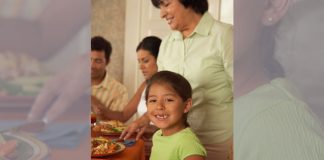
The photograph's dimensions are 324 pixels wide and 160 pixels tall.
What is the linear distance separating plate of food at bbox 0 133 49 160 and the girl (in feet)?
2.40

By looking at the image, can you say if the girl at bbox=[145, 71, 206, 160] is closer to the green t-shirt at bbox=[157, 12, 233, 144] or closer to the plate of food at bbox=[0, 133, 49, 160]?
the green t-shirt at bbox=[157, 12, 233, 144]

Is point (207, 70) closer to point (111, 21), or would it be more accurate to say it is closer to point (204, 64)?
point (204, 64)

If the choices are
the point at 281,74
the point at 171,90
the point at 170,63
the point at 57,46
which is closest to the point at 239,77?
the point at 281,74

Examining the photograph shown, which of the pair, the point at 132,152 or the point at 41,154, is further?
the point at 132,152

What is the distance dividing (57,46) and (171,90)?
809 mm

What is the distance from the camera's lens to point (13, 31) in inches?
25.6

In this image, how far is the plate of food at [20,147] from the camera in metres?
0.65

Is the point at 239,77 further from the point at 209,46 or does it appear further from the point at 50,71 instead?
the point at 209,46

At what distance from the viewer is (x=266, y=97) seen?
28.4 inches

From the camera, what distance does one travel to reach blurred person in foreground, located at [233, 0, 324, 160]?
71 cm

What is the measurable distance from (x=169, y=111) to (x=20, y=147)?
80 cm

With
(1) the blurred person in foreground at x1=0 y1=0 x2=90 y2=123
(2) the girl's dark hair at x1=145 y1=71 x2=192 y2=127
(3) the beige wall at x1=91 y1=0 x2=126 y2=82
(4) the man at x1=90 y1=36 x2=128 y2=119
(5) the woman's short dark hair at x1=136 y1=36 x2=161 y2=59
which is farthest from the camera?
(3) the beige wall at x1=91 y1=0 x2=126 y2=82

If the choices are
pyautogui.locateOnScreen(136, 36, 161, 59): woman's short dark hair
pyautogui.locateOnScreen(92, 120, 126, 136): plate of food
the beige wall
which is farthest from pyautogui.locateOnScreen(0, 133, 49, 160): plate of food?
the beige wall

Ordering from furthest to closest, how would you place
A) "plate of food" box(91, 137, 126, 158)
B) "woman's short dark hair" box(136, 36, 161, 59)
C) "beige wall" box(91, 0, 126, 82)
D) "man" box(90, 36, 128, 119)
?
"beige wall" box(91, 0, 126, 82) < "man" box(90, 36, 128, 119) < "woman's short dark hair" box(136, 36, 161, 59) < "plate of food" box(91, 137, 126, 158)
